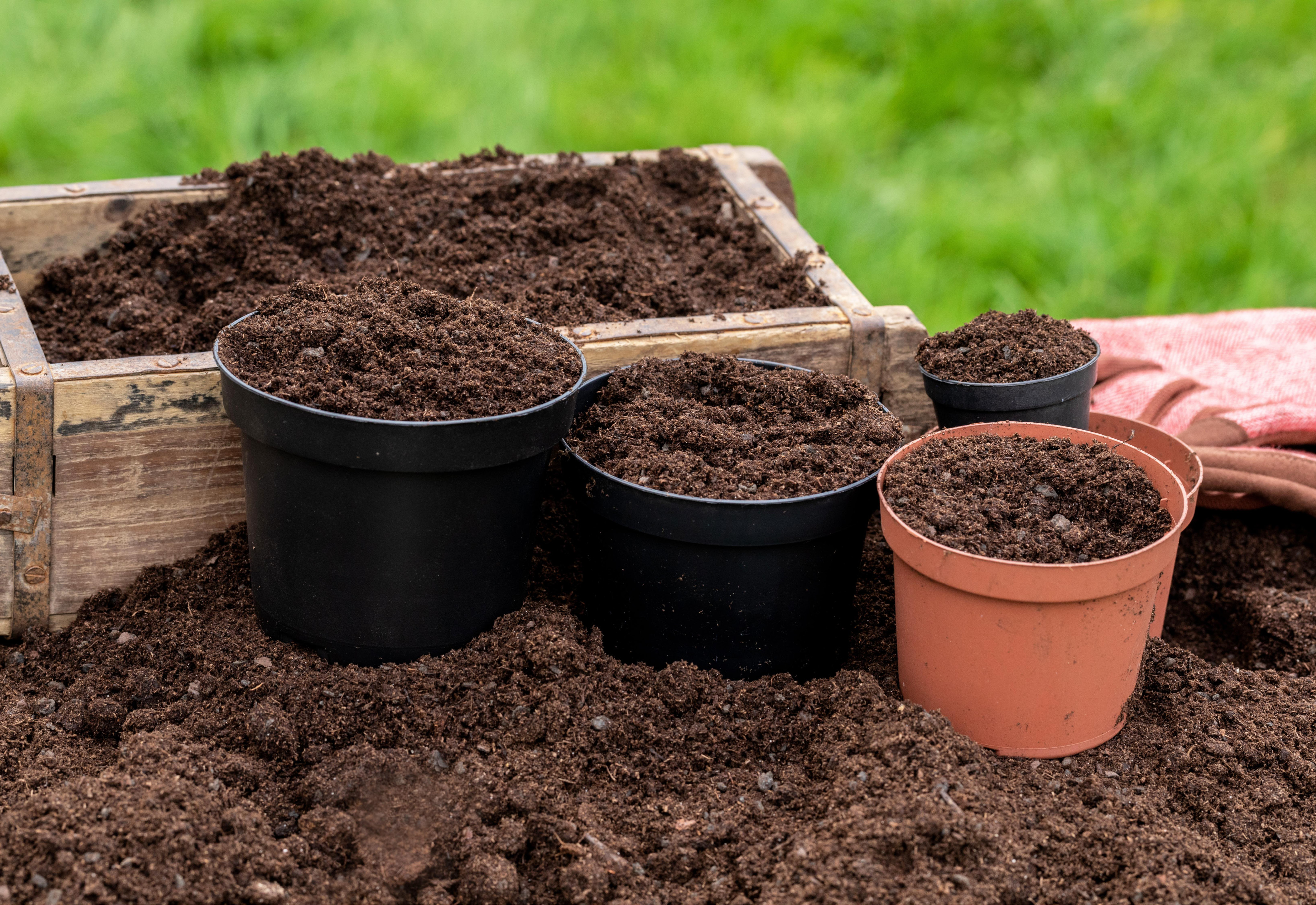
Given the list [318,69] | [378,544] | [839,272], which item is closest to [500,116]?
[318,69]

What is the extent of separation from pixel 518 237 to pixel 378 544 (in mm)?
968

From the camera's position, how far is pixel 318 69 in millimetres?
4445

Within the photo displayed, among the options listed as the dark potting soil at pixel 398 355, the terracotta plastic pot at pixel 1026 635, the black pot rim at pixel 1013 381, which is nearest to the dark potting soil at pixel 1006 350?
the black pot rim at pixel 1013 381

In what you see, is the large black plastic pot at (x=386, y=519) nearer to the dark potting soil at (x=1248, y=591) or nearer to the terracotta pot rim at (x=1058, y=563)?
the terracotta pot rim at (x=1058, y=563)

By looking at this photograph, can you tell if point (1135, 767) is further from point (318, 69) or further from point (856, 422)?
point (318, 69)

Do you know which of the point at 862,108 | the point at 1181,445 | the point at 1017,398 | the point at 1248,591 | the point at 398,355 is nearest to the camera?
the point at 398,355

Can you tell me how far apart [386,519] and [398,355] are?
0.25m

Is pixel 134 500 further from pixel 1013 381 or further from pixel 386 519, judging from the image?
pixel 1013 381

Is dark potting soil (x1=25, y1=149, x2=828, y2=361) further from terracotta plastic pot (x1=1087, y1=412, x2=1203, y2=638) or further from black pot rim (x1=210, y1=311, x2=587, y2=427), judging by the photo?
terracotta plastic pot (x1=1087, y1=412, x2=1203, y2=638)

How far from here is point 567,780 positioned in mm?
1775

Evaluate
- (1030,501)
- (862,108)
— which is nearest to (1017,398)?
(1030,501)

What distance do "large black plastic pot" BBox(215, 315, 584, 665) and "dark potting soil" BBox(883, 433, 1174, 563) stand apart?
0.54 meters

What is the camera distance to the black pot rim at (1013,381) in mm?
2137

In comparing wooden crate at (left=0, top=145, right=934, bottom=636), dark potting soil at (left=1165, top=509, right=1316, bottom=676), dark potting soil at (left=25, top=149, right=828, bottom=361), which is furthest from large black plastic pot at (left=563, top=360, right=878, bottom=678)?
dark potting soil at (left=1165, top=509, right=1316, bottom=676)
